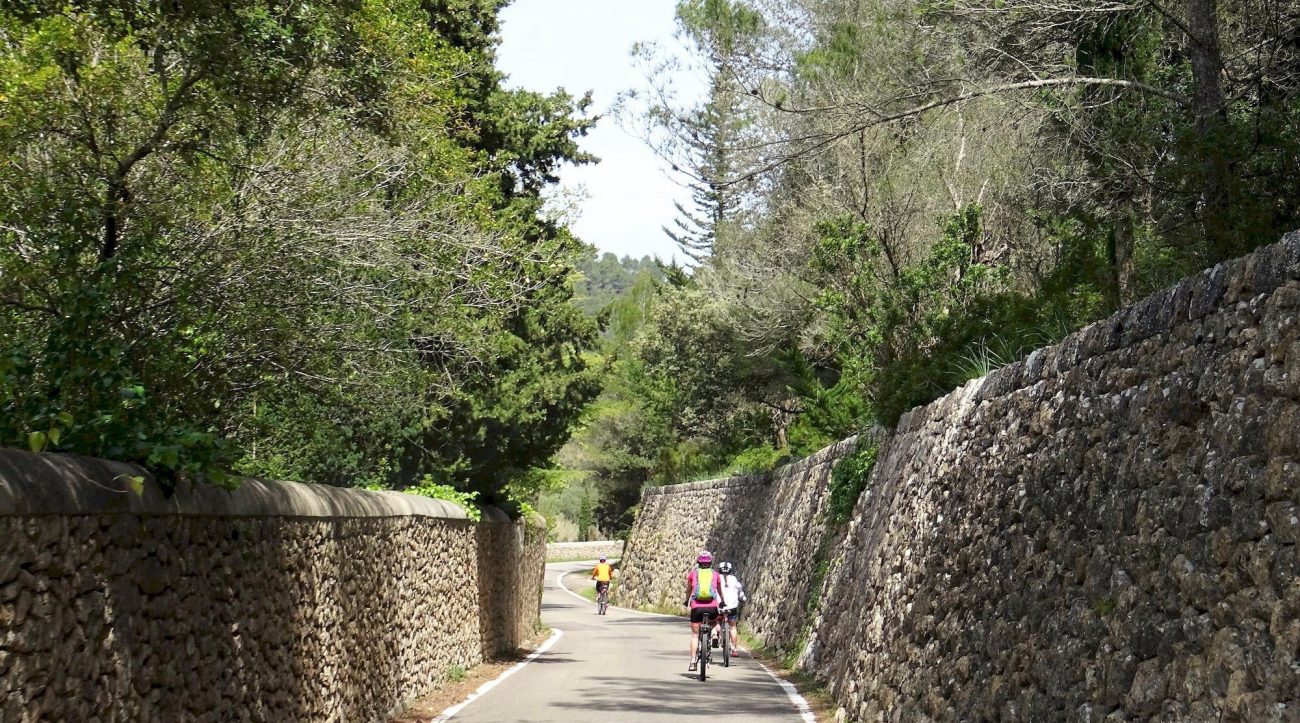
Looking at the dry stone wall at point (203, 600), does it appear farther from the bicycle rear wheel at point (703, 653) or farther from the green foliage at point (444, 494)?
the bicycle rear wheel at point (703, 653)

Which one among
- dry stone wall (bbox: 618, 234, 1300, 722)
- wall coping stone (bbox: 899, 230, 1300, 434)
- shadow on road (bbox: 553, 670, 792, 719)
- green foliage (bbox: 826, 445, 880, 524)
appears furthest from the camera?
green foliage (bbox: 826, 445, 880, 524)

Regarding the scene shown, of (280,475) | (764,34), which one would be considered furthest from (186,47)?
(764,34)

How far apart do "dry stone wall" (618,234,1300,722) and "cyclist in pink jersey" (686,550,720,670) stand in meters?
6.51

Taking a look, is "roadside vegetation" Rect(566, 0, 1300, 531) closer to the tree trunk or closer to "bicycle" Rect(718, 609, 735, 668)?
the tree trunk

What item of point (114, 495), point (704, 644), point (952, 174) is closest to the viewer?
point (114, 495)

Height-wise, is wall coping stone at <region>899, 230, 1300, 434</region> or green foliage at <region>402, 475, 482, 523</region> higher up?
wall coping stone at <region>899, 230, 1300, 434</region>

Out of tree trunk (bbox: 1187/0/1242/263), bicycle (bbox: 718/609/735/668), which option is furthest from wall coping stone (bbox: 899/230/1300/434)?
bicycle (bbox: 718/609/735/668)

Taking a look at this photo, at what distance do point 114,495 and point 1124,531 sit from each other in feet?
19.1

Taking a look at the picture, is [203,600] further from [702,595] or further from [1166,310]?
[702,595]

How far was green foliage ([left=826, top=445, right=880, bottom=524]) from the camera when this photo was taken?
22.8 metres

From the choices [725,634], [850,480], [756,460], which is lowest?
[725,634]

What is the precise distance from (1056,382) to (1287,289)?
14.1ft

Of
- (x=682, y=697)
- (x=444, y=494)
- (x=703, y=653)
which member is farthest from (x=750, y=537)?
(x=682, y=697)

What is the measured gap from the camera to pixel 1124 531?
857 centimetres
